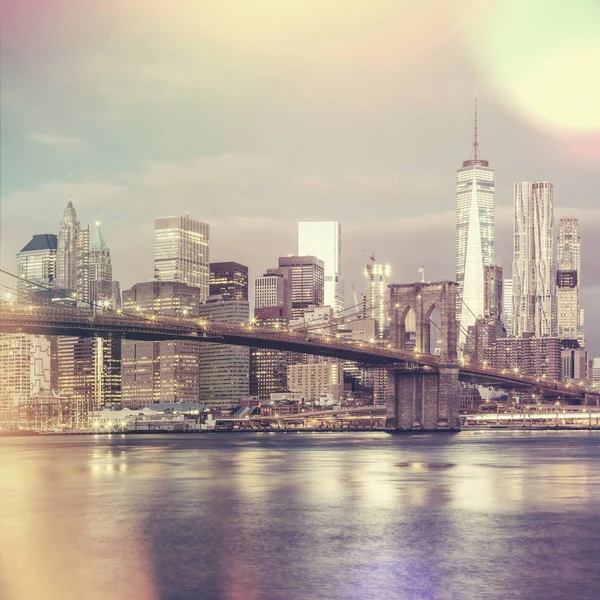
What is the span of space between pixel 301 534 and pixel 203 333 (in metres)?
64.6

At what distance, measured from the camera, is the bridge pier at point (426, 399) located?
11075 cm

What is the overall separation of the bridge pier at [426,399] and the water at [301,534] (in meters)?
57.3

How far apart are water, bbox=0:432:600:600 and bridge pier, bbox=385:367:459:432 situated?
57.3 meters

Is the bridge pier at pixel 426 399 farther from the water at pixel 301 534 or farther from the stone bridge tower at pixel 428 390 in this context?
the water at pixel 301 534

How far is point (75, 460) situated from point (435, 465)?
24.5 meters

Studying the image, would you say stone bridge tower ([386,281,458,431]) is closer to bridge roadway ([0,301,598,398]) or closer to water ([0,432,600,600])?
bridge roadway ([0,301,598,398])

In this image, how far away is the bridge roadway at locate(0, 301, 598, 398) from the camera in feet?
263

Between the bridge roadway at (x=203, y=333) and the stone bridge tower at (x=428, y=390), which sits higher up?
the bridge roadway at (x=203, y=333)

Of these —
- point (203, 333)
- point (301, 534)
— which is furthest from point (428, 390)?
point (301, 534)

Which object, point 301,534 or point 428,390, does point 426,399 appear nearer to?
point 428,390

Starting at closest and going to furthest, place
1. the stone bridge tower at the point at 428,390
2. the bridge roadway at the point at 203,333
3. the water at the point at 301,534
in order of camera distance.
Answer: the water at the point at 301,534 → the bridge roadway at the point at 203,333 → the stone bridge tower at the point at 428,390

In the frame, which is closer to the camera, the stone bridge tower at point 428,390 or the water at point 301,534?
the water at point 301,534

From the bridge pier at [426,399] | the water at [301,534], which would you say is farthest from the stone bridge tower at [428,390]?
the water at [301,534]

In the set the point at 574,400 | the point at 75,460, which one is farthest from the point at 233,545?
the point at 574,400
